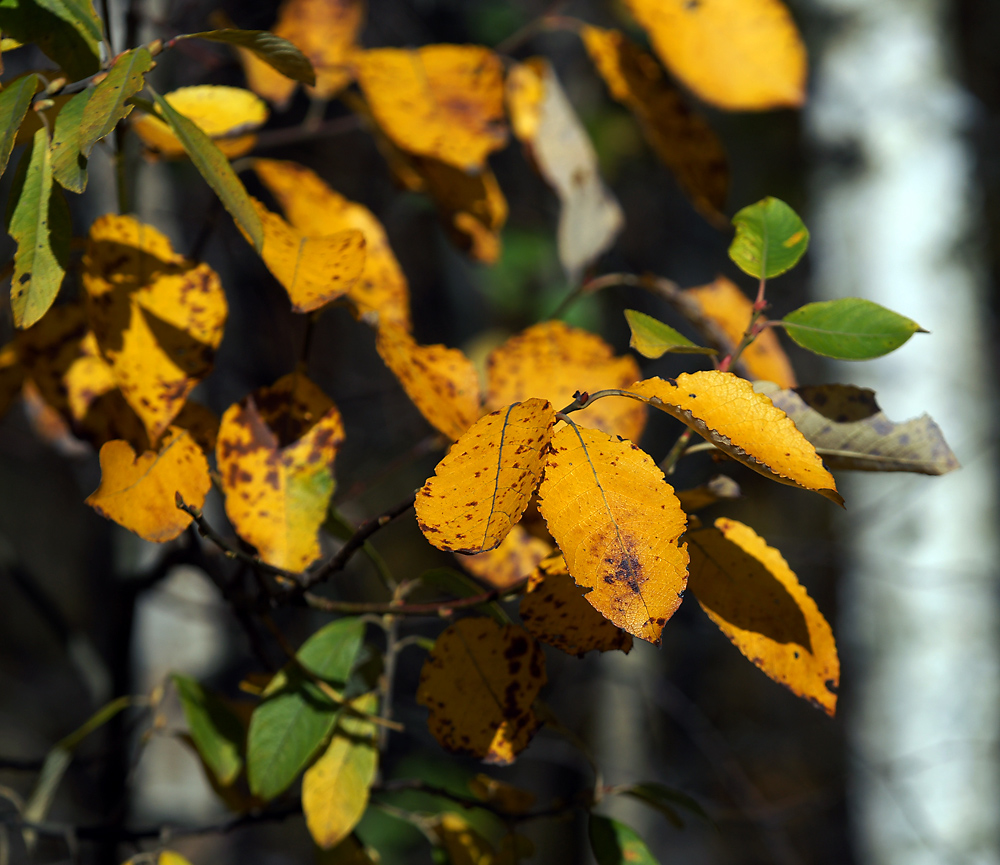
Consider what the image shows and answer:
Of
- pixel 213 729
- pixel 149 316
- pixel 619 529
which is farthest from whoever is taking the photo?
pixel 213 729

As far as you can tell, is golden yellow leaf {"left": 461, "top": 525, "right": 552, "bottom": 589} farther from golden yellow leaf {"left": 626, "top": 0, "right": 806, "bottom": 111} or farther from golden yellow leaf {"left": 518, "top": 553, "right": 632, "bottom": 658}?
golden yellow leaf {"left": 626, "top": 0, "right": 806, "bottom": 111}

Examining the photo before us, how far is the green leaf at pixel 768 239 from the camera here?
34cm

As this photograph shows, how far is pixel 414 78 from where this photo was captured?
54cm

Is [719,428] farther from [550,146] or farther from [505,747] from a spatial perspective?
[550,146]

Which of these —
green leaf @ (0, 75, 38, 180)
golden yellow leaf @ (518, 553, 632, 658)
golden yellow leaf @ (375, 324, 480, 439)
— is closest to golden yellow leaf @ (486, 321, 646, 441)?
golden yellow leaf @ (375, 324, 480, 439)

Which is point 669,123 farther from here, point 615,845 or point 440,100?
point 615,845

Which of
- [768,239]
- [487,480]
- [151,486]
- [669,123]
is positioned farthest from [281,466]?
[669,123]

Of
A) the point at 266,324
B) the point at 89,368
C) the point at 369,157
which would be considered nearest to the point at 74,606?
the point at 266,324

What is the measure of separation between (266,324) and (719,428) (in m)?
1.71

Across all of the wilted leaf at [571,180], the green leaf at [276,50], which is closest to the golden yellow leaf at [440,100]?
the wilted leaf at [571,180]

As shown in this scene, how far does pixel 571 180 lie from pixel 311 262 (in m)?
0.30

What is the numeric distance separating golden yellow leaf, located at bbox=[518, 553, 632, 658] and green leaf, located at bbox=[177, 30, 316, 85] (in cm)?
27

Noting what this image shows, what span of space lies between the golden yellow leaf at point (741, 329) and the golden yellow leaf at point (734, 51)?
14cm

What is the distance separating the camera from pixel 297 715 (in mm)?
390
